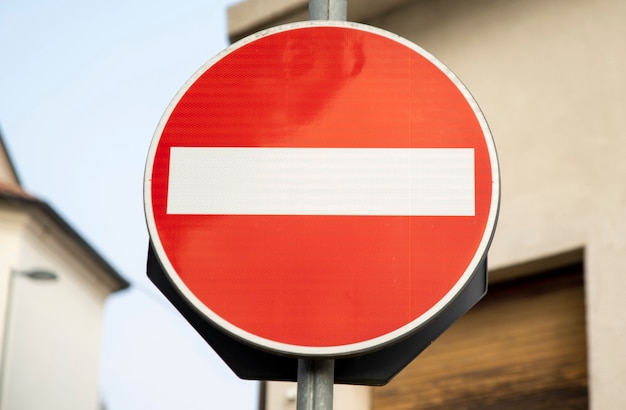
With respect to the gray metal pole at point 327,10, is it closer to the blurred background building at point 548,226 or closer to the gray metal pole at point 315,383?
the gray metal pole at point 315,383

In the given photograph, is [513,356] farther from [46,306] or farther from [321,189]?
[46,306]

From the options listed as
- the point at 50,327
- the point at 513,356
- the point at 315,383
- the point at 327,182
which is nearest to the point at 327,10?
the point at 327,182

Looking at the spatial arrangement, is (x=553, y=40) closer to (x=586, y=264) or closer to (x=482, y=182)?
(x=586, y=264)

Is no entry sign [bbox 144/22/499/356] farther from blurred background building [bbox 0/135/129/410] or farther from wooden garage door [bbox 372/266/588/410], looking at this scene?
blurred background building [bbox 0/135/129/410]

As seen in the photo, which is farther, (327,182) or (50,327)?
(50,327)

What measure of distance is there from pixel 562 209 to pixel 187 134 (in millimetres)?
3806

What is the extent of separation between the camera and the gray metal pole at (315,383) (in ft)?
7.79

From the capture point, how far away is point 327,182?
2.64 m

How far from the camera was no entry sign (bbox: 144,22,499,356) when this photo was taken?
2512 mm

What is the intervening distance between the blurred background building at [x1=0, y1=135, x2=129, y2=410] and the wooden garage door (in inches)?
857

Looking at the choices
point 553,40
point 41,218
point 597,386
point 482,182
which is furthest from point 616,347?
point 41,218

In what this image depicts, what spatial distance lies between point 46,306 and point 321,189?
2996 centimetres

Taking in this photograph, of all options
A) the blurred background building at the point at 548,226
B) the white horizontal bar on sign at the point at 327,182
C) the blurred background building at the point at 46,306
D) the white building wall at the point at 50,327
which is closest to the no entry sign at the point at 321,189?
the white horizontal bar on sign at the point at 327,182

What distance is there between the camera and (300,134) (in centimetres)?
270
